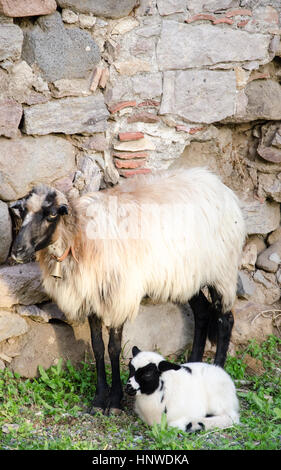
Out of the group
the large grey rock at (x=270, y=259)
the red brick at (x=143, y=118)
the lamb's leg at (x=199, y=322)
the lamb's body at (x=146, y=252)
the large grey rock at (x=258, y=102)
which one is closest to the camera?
the lamb's body at (x=146, y=252)

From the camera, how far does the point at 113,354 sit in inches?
190

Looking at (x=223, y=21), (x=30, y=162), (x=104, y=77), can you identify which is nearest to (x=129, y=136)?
(x=104, y=77)

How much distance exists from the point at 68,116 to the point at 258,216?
2252 millimetres

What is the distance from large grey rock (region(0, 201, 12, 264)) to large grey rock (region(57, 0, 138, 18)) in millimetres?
1598

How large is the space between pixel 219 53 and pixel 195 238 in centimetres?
171

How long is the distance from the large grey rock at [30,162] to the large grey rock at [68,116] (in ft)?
0.36

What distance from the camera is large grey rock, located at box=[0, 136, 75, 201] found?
495 centimetres

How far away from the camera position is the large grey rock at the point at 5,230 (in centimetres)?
493

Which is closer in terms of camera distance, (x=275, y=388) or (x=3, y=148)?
(x=3, y=148)

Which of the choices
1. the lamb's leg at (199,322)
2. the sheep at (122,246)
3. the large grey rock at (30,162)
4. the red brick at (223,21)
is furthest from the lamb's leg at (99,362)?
the red brick at (223,21)

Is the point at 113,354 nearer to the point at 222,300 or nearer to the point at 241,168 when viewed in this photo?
the point at 222,300

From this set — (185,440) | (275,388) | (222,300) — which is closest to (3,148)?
(222,300)

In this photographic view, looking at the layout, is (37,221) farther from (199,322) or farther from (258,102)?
(258,102)

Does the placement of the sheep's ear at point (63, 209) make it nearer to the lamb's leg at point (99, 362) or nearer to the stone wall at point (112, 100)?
the stone wall at point (112, 100)
